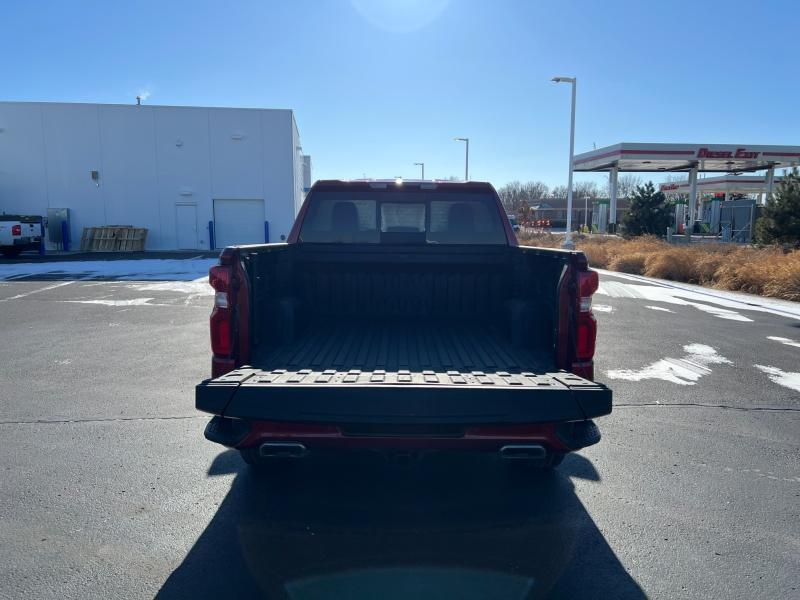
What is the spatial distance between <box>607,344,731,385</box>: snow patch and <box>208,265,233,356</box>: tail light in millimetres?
4832

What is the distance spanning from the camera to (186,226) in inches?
1161

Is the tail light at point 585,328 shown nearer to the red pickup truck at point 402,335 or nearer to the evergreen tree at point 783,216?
the red pickup truck at point 402,335

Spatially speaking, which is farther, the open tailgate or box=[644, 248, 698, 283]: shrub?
box=[644, 248, 698, 283]: shrub

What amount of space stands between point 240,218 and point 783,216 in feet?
75.8

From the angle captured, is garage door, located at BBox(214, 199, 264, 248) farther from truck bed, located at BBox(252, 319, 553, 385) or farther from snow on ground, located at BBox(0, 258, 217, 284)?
truck bed, located at BBox(252, 319, 553, 385)

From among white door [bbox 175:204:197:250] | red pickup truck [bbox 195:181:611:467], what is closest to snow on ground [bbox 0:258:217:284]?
white door [bbox 175:204:197:250]

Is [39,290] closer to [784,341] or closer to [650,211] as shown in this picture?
[784,341]

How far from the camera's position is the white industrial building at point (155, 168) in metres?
28.4

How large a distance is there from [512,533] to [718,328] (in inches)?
314

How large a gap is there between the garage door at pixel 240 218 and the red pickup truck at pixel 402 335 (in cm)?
2507

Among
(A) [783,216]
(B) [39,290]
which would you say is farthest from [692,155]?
(B) [39,290]

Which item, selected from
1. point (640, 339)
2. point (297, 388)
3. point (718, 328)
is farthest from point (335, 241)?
point (718, 328)

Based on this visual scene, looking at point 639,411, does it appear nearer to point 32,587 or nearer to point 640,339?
point 640,339

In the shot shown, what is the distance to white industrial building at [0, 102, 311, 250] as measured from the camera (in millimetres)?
28375
